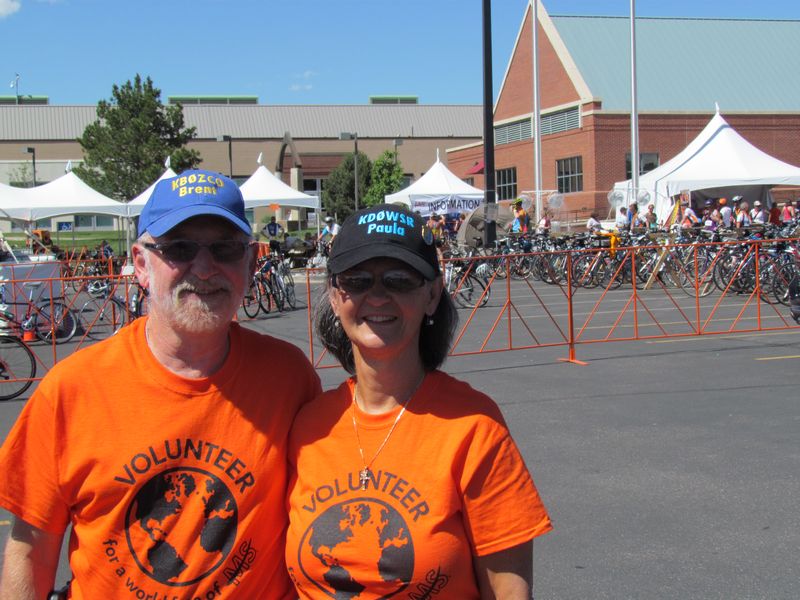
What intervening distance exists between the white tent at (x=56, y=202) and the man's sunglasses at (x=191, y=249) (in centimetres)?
2241

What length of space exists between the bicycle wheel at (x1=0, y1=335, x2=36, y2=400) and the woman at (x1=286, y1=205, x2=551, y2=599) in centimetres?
820

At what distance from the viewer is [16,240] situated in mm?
41875

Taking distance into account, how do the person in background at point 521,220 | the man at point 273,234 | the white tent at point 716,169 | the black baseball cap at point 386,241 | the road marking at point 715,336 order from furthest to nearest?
the person in background at point 521,220
the white tent at point 716,169
the man at point 273,234
the road marking at point 715,336
the black baseball cap at point 386,241

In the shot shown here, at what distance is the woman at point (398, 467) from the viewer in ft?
6.66

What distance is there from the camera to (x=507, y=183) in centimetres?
4869

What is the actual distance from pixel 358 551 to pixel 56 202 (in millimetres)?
24160

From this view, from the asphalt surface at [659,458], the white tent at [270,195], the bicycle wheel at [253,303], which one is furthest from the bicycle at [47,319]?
the white tent at [270,195]

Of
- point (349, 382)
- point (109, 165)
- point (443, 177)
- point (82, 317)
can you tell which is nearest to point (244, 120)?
point (109, 165)

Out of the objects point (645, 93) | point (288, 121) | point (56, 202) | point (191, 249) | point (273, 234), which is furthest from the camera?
point (288, 121)

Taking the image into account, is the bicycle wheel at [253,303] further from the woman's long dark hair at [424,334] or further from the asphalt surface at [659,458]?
the woman's long dark hair at [424,334]

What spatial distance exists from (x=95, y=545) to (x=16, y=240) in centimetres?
4375

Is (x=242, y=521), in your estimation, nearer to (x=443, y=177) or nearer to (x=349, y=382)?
(x=349, y=382)

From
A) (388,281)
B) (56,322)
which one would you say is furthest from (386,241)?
(56,322)

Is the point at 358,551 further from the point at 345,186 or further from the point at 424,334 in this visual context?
the point at 345,186
